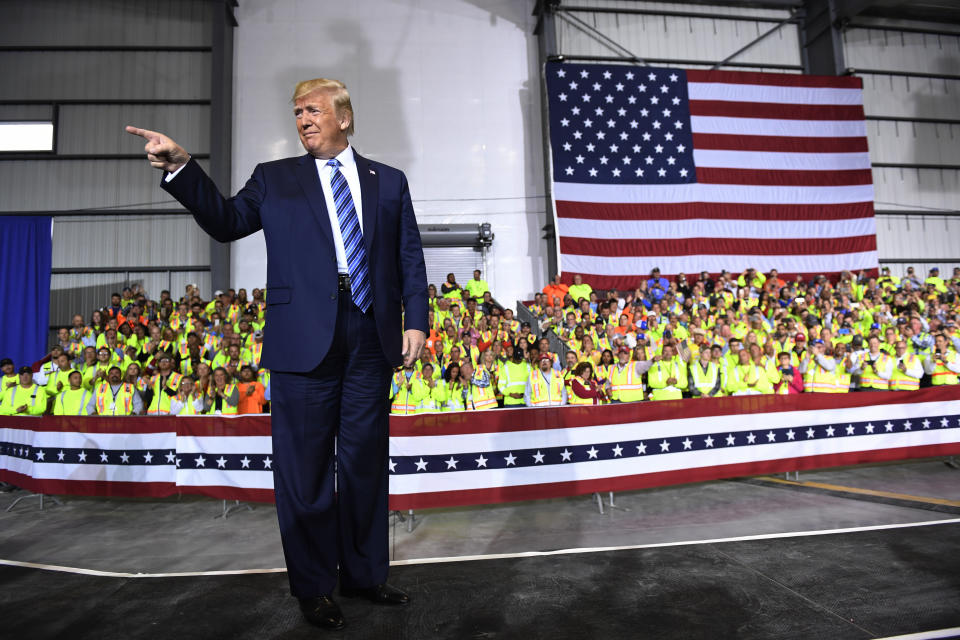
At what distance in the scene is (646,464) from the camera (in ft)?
14.4

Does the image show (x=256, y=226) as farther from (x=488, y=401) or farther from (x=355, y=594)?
(x=488, y=401)

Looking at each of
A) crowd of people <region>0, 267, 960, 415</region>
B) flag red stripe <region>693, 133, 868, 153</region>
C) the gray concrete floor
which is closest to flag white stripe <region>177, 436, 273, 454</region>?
the gray concrete floor

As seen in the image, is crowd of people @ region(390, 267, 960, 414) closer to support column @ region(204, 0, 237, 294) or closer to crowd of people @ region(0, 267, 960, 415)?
crowd of people @ region(0, 267, 960, 415)

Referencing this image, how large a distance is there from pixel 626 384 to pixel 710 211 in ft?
27.5

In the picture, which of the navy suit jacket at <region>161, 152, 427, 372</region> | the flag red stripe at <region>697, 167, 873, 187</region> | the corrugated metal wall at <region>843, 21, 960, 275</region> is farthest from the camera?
the corrugated metal wall at <region>843, 21, 960, 275</region>

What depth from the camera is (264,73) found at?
14086 millimetres

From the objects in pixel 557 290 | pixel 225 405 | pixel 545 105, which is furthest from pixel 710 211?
pixel 225 405

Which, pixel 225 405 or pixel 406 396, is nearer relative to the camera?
pixel 406 396

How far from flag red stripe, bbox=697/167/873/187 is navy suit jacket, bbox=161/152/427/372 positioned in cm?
1325

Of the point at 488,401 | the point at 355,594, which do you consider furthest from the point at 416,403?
the point at 355,594

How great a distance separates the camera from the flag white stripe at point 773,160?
13.9m

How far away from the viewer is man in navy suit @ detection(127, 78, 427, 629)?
6.48 feet

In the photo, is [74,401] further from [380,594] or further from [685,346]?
[685,346]

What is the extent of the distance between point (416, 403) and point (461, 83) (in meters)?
10.3
